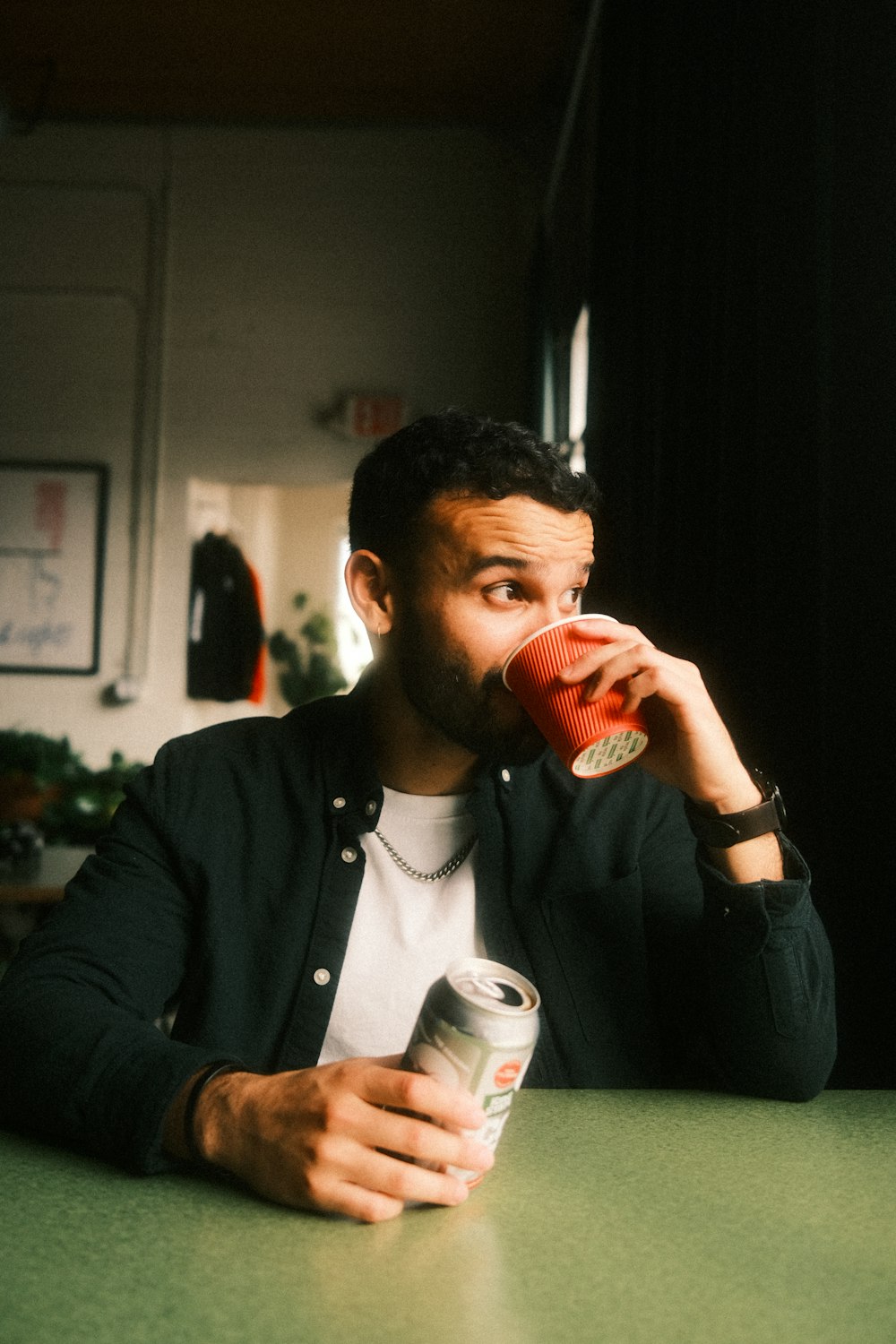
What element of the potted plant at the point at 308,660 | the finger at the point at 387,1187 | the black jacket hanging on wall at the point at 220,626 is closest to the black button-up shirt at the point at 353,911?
the finger at the point at 387,1187

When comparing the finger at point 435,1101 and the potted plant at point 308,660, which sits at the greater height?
the potted plant at point 308,660

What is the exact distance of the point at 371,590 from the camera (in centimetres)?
142

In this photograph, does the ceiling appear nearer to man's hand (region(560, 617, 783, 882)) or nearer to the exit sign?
the exit sign

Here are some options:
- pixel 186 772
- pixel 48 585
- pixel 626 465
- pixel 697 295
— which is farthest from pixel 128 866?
pixel 48 585

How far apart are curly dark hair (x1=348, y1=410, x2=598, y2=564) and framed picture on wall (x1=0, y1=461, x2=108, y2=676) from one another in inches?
146

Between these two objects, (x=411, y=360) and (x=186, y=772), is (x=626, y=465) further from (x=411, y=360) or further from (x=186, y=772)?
(x=411, y=360)

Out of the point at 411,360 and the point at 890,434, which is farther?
the point at 411,360

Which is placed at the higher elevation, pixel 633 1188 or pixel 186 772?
pixel 186 772

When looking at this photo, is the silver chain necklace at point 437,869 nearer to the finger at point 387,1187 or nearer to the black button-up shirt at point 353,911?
the black button-up shirt at point 353,911

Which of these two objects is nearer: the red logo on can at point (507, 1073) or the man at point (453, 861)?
the red logo on can at point (507, 1073)

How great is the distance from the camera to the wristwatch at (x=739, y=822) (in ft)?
3.59

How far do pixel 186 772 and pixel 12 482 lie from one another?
4.00 m

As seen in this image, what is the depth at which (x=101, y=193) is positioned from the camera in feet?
16.0

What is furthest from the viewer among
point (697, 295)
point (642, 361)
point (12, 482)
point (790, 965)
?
point (12, 482)
